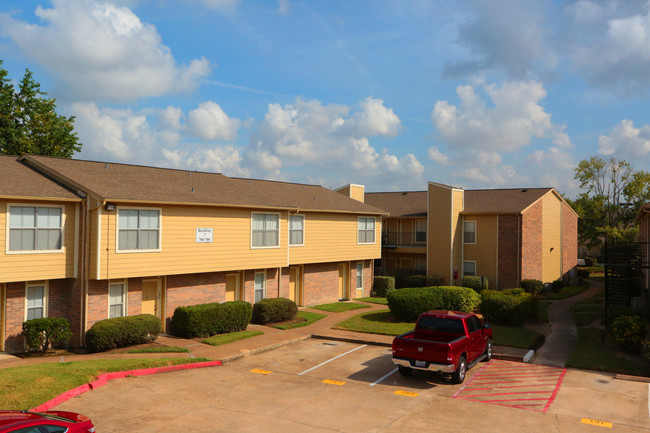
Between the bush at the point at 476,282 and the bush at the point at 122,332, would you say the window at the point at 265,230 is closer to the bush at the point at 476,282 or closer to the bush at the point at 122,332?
the bush at the point at 122,332

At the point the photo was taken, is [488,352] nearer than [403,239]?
Yes

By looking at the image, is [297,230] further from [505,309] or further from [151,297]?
[505,309]

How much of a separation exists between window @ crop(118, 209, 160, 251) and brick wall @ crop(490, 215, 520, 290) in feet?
78.1

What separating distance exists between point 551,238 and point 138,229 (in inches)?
1235

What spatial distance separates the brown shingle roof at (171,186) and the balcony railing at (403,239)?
31.4 ft

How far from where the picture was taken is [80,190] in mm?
17922

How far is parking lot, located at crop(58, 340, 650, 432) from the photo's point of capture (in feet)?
35.2

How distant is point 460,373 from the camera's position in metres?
13.9

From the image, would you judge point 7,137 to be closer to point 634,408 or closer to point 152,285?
point 152,285

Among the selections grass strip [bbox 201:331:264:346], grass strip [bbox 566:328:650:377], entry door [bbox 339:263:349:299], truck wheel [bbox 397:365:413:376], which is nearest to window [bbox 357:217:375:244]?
entry door [bbox 339:263:349:299]

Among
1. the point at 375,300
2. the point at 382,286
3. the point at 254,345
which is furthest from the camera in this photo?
the point at 382,286

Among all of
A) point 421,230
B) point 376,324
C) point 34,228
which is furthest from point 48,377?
point 421,230

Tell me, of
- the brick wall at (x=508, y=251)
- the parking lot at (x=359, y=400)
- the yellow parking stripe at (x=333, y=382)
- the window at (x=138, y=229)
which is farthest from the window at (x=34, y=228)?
the brick wall at (x=508, y=251)

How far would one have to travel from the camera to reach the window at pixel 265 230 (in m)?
23.8
